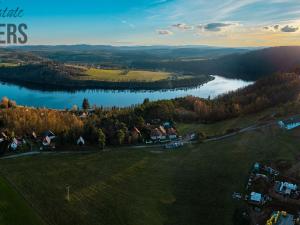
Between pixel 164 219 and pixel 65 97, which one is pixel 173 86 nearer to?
pixel 65 97

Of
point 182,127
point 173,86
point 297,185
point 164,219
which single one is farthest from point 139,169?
point 173,86

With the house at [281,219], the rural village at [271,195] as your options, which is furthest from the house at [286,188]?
the house at [281,219]

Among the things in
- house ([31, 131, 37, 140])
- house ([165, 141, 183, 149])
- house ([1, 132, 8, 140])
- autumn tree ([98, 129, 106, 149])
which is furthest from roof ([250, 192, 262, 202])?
house ([1, 132, 8, 140])

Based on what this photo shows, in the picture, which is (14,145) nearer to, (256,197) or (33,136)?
(33,136)

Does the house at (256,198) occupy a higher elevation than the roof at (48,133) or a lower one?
lower

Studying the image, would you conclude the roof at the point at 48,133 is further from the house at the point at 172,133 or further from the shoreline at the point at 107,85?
the shoreline at the point at 107,85

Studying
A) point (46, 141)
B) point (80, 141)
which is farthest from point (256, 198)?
point (46, 141)
